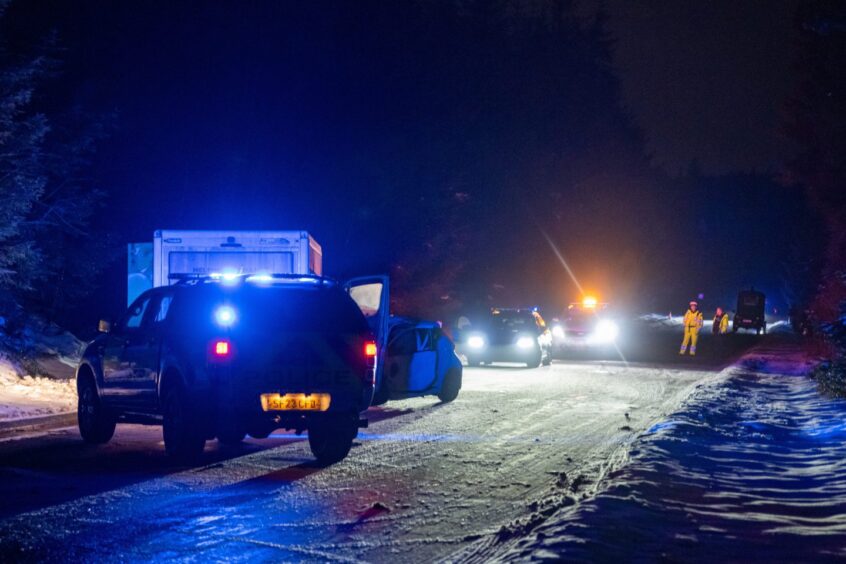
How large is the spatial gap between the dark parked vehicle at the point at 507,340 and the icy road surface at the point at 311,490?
12.1 metres

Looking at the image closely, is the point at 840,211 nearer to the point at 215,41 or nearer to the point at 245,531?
the point at 215,41

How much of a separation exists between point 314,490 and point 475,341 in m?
18.9

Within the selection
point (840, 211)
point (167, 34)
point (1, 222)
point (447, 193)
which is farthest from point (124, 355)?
point (447, 193)

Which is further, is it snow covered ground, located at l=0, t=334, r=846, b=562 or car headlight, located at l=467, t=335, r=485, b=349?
car headlight, located at l=467, t=335, r=485, b=349

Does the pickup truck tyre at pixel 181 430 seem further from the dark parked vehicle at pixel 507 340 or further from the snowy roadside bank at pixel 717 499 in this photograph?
the dark parked vehicle at pixel 507 340

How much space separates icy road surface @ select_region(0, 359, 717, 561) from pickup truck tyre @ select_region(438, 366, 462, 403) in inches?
79.0

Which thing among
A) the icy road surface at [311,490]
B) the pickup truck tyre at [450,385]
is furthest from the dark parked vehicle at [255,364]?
the pickup truck tyre at [450,385]

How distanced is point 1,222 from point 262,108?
1623 cm

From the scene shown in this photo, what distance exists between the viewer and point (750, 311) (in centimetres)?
6372

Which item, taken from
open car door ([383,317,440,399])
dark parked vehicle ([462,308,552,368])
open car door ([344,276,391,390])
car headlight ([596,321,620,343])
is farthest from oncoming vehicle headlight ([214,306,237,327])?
car headlight ([596,321,620,343])

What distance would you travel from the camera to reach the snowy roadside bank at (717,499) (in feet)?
21.0

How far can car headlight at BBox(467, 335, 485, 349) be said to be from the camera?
90.7 feet

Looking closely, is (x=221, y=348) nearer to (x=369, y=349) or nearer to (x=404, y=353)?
(x=369, y=349)

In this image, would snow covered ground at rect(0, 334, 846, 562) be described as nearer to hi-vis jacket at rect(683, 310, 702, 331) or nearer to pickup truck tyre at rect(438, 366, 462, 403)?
pickup truck tyre at rect(438, 366, 462, 403)
